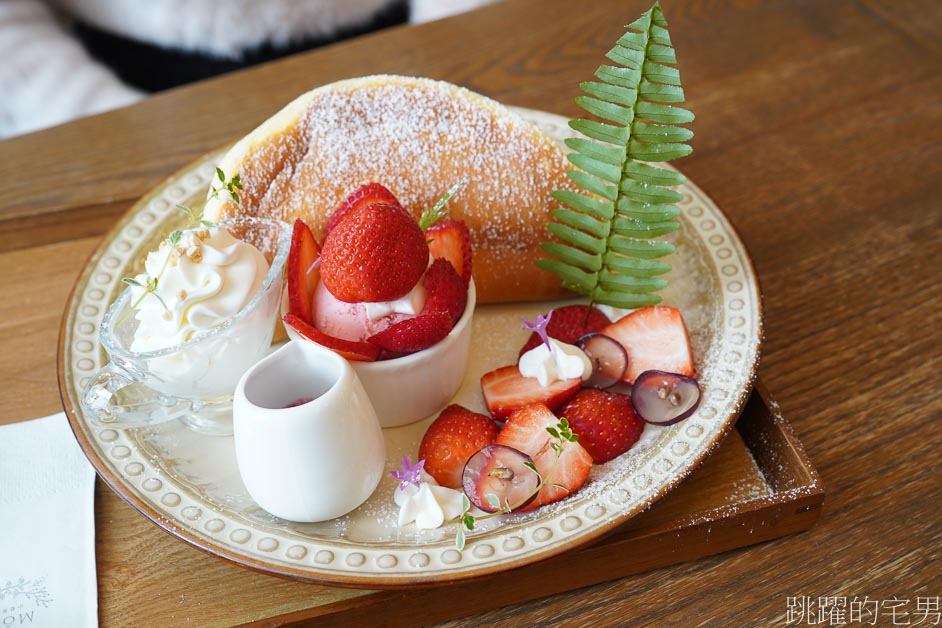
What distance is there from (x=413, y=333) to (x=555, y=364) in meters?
0.17

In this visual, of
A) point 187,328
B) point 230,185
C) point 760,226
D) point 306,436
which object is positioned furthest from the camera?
point 760,226

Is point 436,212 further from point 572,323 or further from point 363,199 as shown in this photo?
point 572,323

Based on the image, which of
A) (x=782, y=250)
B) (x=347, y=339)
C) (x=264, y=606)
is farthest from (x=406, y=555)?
(x=782, y=250)

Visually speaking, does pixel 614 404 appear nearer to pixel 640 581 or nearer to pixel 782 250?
pixel 640 581

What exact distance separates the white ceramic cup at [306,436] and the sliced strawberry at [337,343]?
2cm

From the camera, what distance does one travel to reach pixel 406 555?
801 millimetres

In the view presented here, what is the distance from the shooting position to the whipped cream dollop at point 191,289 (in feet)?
Result: 2.93

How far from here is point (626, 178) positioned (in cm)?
100

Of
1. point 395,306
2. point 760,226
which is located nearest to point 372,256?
point 395,306

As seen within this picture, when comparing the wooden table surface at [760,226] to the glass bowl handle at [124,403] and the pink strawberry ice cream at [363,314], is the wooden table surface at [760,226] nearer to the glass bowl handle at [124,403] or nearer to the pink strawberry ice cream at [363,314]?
the glass bowl handle at [124,403]

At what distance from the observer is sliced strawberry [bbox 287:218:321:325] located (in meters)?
0.95

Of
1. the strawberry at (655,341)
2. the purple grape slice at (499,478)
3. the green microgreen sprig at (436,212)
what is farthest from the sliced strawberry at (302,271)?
the strawberry at (655,341)

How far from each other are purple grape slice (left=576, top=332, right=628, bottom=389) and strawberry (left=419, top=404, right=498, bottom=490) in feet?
0.47

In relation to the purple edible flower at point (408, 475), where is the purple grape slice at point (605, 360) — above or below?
above
